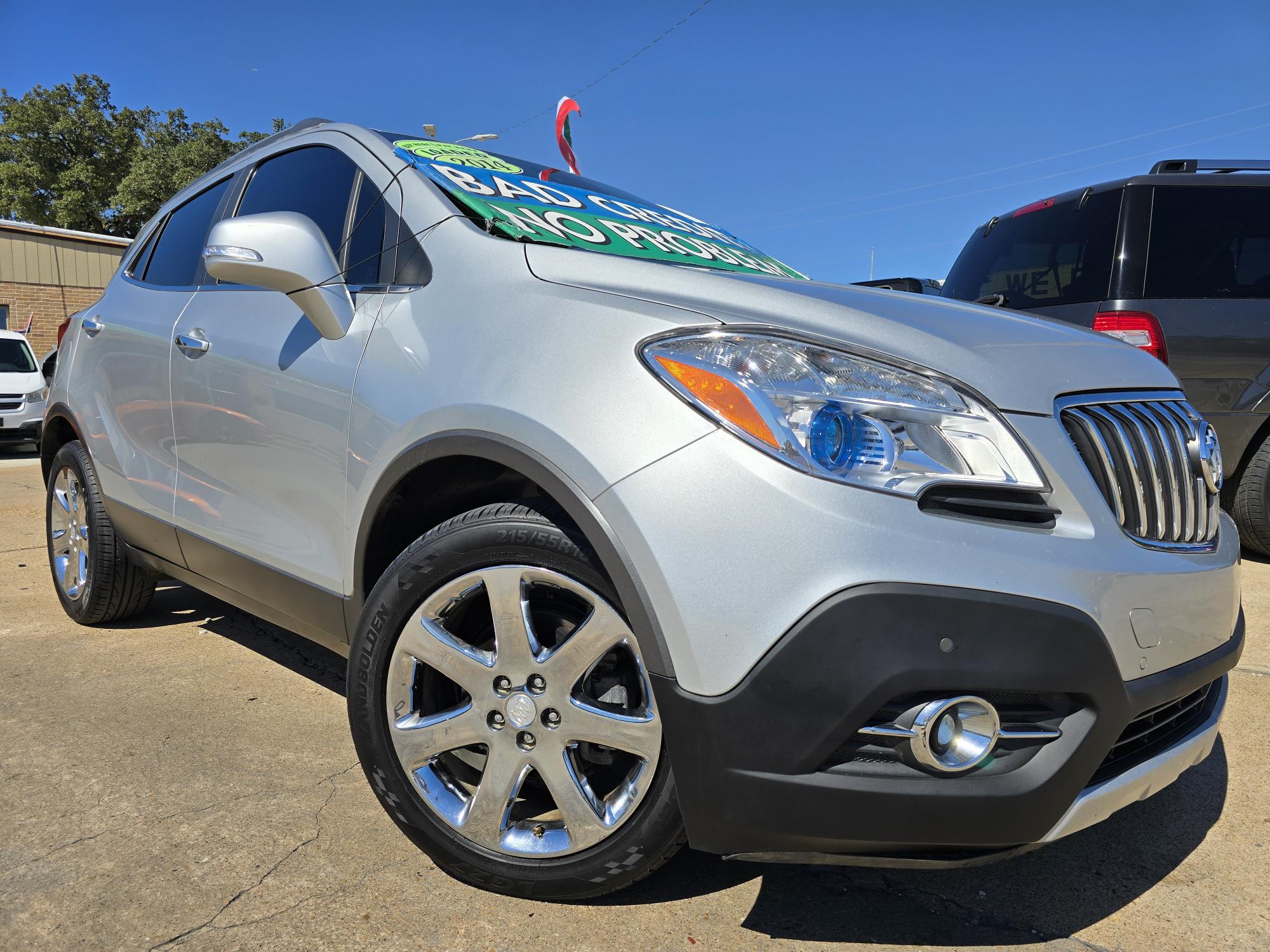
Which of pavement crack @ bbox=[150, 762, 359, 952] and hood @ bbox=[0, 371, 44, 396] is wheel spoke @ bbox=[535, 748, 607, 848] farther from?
hood @ bbox=[0, 371, 44, 396]

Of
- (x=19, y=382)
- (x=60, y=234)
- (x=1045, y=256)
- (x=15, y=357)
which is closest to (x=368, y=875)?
(x=1045, y=256)

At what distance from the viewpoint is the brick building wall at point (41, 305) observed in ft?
73.3

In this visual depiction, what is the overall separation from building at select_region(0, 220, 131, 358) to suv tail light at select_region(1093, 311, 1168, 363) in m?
23.3

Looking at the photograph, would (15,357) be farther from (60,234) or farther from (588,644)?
(588,644)

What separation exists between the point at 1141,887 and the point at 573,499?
146 cm

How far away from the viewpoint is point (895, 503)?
4.65 ft

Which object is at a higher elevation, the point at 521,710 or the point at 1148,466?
the point at 1148,466

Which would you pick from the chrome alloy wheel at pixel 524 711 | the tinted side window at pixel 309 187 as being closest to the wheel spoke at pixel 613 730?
the chrome alloy wheel at pixel 524 711

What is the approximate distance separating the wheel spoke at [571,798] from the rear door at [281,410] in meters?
0.73

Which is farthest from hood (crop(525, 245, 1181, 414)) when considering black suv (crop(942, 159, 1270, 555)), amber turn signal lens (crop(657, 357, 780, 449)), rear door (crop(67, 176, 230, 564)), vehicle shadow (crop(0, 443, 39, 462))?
vehicle shadow (crop(0, 443, 39, 462))

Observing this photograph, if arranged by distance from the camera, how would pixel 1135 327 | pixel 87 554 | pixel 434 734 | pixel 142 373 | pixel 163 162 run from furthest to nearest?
pixel 163 162, pixel 1135 327, pixel 87 554, pixel 142 373, pixel 434 734

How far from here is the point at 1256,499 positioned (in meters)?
4.66

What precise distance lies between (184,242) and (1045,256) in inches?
152

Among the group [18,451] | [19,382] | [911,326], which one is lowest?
[18,451]
